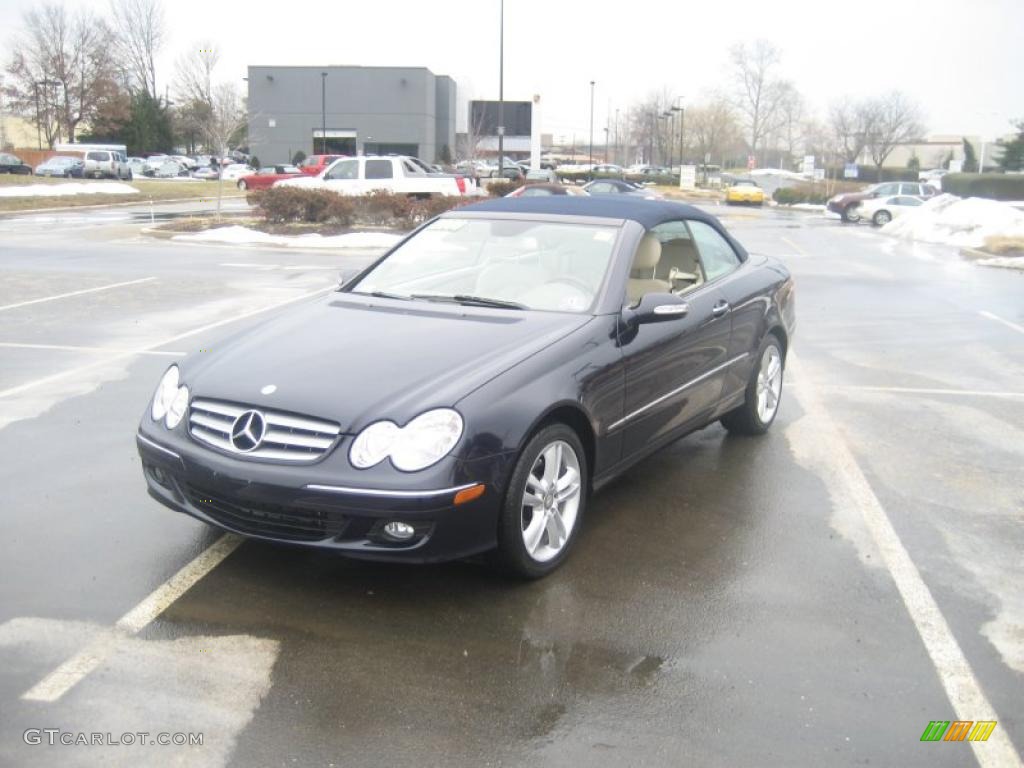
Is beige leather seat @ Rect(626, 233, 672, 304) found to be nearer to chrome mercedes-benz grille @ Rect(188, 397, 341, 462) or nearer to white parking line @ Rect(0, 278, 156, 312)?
chrome mercedes-benz grille @ Rect(188, 397, 341, 462)

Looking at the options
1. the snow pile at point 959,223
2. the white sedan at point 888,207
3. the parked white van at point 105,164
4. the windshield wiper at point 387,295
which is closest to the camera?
the windshield wiper at point 387,295

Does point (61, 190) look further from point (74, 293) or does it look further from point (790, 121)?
point (790, 121)

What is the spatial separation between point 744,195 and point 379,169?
100 feet

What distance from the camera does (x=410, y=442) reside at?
3848mm

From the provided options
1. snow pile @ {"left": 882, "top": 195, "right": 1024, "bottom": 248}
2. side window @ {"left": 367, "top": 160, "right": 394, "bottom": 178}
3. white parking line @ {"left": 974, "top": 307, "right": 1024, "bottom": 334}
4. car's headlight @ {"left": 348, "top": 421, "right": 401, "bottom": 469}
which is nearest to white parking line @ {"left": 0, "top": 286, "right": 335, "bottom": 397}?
car's headlight @ {"left": 348, "top": 421, "right": 401, "bottom": 469}

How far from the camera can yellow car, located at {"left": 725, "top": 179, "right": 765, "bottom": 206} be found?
53219 mm

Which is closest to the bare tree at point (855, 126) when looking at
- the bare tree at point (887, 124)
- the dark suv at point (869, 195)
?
the bare tree at point (887, 124)

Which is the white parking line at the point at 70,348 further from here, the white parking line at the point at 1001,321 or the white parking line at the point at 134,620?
the white parking line at the point at 1001,321

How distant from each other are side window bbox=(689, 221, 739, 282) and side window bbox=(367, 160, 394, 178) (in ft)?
71.6

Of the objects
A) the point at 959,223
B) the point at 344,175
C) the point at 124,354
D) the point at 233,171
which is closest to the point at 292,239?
the point at 344,175

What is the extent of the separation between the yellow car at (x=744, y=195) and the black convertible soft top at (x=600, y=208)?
160 feet

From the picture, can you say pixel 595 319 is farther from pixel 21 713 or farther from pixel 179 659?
pixel 21 713

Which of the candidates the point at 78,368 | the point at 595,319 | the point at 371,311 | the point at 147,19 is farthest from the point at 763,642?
the point at 147,19

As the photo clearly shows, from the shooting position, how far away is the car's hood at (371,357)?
3988 millimetres
